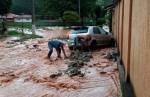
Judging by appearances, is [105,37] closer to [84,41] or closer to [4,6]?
[84,41]

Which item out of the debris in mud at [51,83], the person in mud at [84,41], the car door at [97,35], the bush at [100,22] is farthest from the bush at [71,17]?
the debris in mud at [51,83]

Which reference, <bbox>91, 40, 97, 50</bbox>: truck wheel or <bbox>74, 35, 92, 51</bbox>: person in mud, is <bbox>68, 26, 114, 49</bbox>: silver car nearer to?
<bbox>91, 40, 97, 50</bbox>: truck wheel

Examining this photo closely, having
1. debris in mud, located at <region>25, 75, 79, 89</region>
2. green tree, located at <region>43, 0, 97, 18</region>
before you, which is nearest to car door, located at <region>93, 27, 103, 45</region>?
debris in mud, located at <region>25, 75, 79, 89</region>

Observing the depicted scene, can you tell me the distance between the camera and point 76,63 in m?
13.9

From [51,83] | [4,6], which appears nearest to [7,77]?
[51,83]

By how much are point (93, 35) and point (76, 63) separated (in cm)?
509

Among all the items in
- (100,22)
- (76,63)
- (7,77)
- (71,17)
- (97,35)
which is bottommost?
(7,77)

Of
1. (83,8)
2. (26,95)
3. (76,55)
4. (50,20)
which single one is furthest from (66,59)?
(50,20)

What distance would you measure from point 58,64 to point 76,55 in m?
2.34

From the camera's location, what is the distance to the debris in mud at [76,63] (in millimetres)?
11781

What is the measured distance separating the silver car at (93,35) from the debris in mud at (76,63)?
3.20ft

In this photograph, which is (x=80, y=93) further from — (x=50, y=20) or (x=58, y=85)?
(x=50, y=20)

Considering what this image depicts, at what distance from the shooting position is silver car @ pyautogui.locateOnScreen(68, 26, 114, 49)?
59.4 feet

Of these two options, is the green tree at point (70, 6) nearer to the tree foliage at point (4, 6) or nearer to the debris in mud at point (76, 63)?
the tree foliage at point (4, 6)
